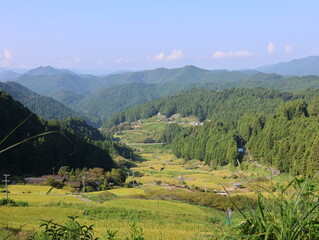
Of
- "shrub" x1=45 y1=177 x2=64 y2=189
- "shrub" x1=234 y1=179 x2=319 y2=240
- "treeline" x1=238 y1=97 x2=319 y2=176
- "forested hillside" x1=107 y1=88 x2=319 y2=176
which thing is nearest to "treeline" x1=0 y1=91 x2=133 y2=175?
"shrub" x1=45 y1=177 x2=64 y2=189

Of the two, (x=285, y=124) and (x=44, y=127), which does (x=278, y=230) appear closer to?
(x=44, y=127)

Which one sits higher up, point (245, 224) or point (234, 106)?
point (245, 224)

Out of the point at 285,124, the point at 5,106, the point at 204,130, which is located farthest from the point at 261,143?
the point at 5,106

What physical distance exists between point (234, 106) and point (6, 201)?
172 metres

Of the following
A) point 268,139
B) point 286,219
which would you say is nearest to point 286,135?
point 268,139

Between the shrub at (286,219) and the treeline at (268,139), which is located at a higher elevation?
the shrub at (286,219)

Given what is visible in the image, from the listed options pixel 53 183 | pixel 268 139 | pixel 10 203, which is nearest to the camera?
pixel 10 203

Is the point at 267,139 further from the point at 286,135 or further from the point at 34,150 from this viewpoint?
the point at 34,150

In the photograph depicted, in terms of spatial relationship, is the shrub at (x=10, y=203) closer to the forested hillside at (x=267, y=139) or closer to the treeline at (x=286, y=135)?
the forested hillside at (x=267, y=139)

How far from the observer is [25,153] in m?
60.6

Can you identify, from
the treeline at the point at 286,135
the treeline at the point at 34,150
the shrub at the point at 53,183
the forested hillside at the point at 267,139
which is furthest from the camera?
A: the forested hillside at the point at 267,139

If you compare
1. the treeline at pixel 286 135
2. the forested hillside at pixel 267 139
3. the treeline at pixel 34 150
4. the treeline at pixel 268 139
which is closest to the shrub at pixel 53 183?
the treeline at pixel 34 150

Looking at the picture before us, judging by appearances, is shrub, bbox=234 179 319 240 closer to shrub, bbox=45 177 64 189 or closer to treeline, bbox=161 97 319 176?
shrub, bbox=45 177 64 189

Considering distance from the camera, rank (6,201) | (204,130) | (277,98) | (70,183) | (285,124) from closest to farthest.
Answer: (6,201)
(70,183)
(285,124)
(204,130)
(277,98)
